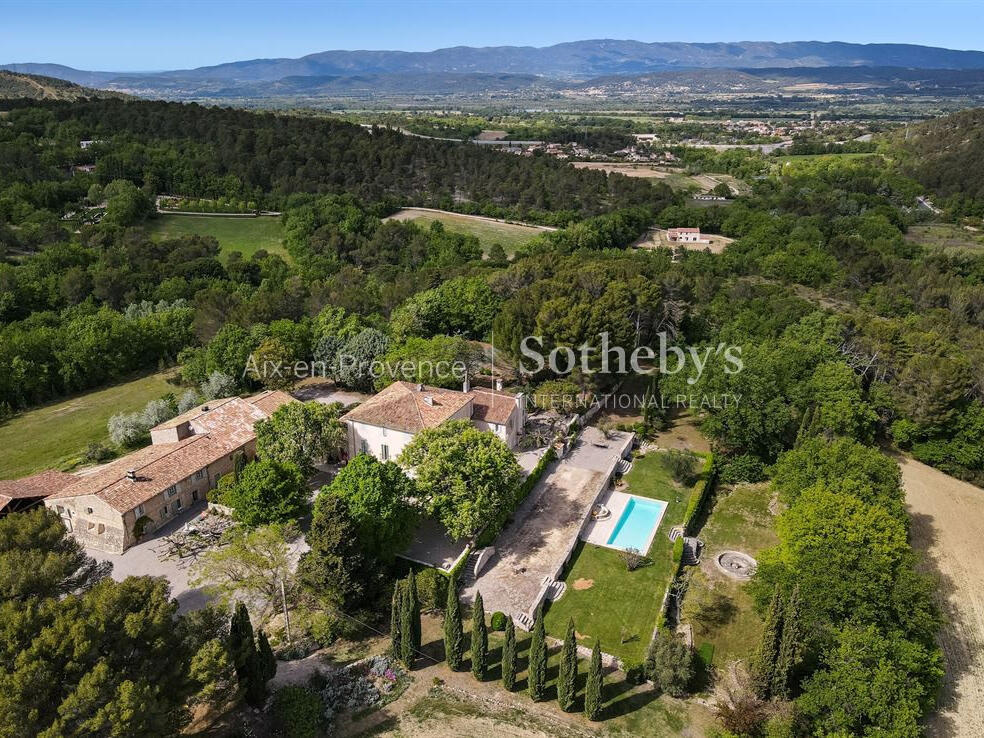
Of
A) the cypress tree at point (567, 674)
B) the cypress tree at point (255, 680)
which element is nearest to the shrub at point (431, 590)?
the cypress tree at point (567, 674)

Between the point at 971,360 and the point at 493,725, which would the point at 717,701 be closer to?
the point at 493,725

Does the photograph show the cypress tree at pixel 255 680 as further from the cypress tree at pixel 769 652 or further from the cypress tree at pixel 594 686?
the cypress tree at pixel 769 652

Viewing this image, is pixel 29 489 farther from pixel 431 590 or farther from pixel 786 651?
pixel 786 651

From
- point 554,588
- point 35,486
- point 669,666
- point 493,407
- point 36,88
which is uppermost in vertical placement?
point 36,88

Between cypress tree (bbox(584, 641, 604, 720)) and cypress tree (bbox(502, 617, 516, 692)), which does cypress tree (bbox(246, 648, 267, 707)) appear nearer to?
cypress tree (bbox(502, 617, 516, 692))

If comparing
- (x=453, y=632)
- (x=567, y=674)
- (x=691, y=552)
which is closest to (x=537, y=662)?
(x=567, y=674)

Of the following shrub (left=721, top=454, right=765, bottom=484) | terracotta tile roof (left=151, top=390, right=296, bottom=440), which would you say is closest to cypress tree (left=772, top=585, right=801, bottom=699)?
shrub (left=721, top=454, right=765, bottom=484)
